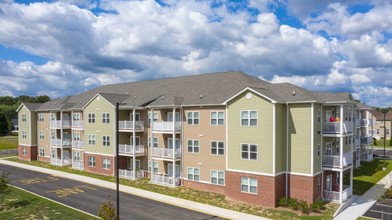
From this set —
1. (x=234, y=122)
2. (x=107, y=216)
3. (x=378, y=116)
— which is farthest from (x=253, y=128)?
(x=378, y=116)

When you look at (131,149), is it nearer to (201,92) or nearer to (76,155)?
(201,92)

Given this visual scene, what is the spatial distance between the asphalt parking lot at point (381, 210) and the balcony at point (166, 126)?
18.8m

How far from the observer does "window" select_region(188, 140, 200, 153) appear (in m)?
32.0

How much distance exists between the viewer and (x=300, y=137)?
25969 mm

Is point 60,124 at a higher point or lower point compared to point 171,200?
higher

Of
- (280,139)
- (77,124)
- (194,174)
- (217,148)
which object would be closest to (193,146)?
(194,174)

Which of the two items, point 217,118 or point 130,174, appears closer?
point 217,118

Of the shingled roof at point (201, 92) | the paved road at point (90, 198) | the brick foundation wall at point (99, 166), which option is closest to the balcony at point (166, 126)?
the shingled roof at point (201, 92)

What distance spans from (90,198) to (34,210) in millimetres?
5062

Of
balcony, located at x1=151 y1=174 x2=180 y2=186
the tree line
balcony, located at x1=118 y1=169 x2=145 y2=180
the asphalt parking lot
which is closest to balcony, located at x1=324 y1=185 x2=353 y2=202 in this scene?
the asphalt parking lot

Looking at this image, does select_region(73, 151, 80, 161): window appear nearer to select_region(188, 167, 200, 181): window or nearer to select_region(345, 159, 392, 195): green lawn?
select_region(188, 167, 200, 181): window

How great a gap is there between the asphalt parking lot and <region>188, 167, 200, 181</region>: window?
15250 millimetres

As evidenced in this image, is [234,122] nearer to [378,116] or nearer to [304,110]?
[304,110]

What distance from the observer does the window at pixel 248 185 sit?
2608 cm
